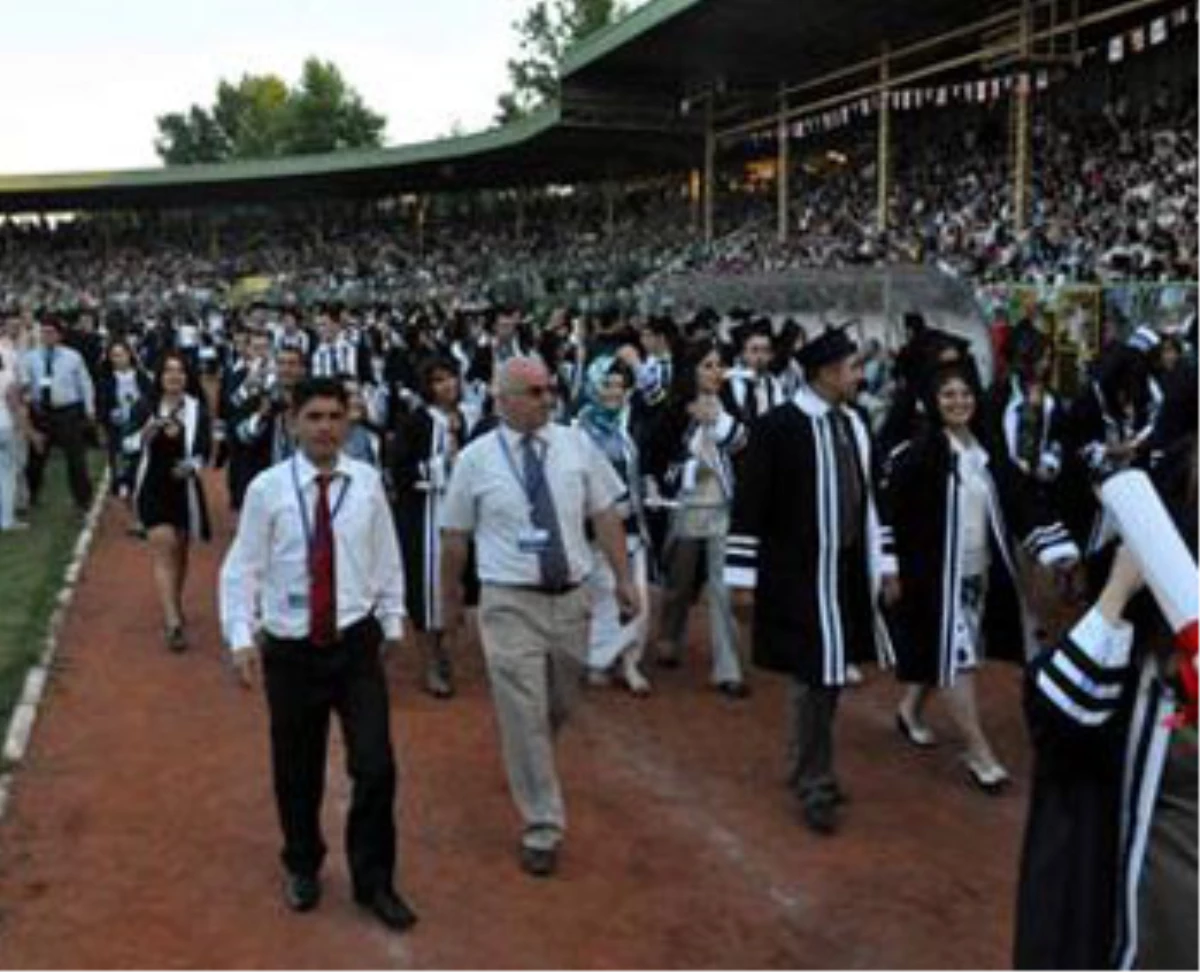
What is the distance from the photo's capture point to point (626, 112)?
1748 inches

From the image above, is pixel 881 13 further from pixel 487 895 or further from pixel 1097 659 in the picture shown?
pixel 1097 659

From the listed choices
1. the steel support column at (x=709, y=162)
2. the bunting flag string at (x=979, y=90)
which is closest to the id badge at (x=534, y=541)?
the bunting flag string at (x=979, y=90)

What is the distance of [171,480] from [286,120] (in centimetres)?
9444

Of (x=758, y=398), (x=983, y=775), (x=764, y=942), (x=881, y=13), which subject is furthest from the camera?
(x=881, y=13)

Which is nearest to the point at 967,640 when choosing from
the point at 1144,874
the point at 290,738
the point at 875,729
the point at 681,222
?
the point at 875,729

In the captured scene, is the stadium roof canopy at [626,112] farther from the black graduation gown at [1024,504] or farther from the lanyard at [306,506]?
the lanyard at [306,506]

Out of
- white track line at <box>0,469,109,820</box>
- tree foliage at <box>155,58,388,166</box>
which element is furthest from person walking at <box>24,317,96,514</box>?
tree foliage at <box>155,58,388,166</box>

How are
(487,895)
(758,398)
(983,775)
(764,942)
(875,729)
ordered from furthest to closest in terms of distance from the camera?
(758,398), (875,729), (983,775), (487,895), (764,942)

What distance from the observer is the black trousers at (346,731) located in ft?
19.6

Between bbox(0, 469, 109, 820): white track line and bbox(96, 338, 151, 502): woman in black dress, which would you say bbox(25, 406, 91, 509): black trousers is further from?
bbox(0, 469, 109, 820): white track line

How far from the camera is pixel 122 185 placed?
59.4 metres

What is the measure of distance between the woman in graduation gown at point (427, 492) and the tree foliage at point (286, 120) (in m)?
84.8

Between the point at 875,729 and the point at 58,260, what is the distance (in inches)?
2424

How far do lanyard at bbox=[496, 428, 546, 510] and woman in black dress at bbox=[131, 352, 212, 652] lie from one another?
4.62m
